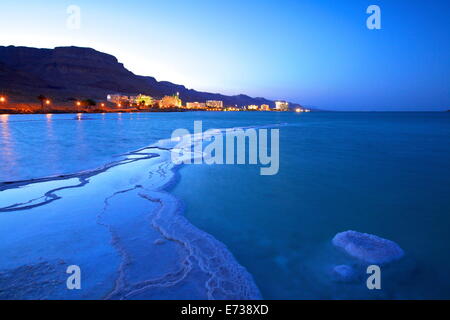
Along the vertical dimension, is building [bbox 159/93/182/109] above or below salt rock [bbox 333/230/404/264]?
above

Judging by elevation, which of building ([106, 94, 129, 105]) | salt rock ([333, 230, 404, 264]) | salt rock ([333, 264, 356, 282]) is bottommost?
salt rock ([333, 264, 356, 282])

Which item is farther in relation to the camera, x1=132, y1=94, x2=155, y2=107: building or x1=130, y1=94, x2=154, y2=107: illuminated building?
x1=130, y1=94, x2=154, y2=107: illuminated building

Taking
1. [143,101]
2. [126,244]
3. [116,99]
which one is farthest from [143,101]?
[126,244]

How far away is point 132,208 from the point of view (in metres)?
6.73

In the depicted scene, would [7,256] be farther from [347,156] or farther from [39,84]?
[39,84]

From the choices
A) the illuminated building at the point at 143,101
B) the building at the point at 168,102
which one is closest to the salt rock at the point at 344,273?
the illuminated building at the point at 143,101

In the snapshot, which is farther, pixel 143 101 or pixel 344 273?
pixel 143 101

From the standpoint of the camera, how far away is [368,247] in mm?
4801

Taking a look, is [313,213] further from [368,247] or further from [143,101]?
[143,101]

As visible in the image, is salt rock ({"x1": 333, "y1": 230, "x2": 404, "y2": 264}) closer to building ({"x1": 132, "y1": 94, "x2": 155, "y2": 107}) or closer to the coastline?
the coastline

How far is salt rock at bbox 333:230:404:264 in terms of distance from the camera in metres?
4.59

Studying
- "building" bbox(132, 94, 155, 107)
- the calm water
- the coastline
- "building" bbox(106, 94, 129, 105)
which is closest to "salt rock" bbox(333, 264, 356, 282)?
the calm water

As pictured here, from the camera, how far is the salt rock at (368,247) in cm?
459

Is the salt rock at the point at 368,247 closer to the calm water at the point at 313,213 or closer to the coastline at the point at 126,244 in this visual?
the calm water at the point at 313,213
